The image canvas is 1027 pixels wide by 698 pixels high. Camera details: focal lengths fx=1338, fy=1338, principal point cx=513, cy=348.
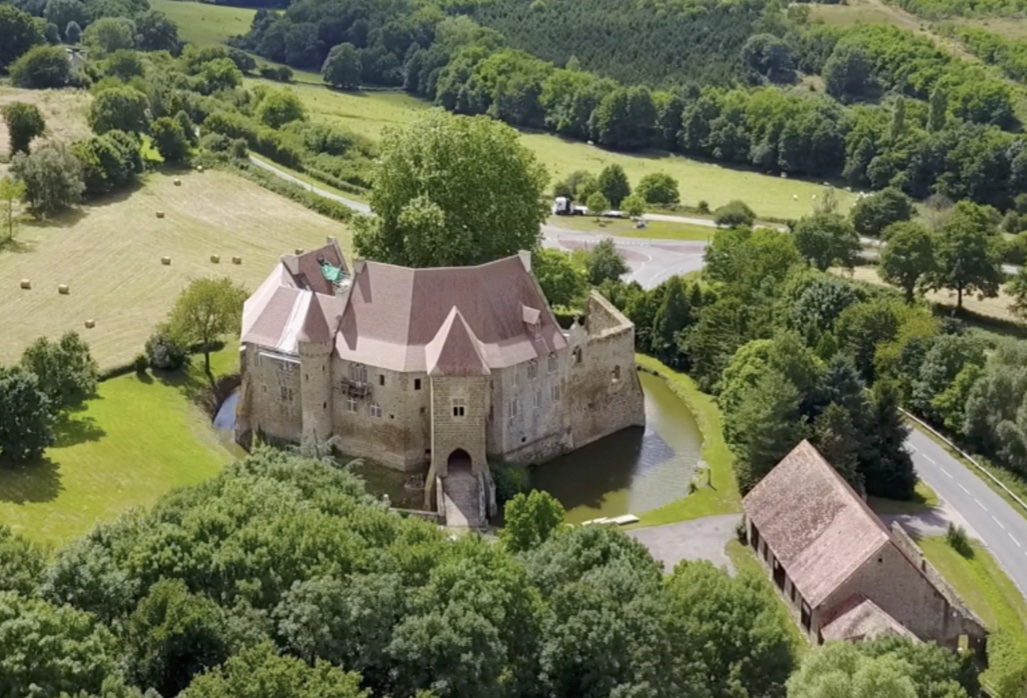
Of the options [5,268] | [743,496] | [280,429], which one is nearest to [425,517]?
[280,429]

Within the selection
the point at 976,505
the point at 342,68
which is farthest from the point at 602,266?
the point at 342,68

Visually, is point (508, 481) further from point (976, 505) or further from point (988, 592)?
point (976, 505)

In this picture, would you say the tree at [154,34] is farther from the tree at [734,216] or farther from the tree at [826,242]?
the tree at [826,242]

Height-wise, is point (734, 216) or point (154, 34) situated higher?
point (154, 34)

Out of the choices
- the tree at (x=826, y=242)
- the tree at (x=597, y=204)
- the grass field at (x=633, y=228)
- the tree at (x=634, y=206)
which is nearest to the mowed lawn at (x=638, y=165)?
the grass field at (x=633, y=228)

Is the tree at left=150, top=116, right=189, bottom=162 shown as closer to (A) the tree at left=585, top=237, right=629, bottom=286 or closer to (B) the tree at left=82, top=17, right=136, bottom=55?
(A) the tree at left=585, top=237, right=629, bottom=286
